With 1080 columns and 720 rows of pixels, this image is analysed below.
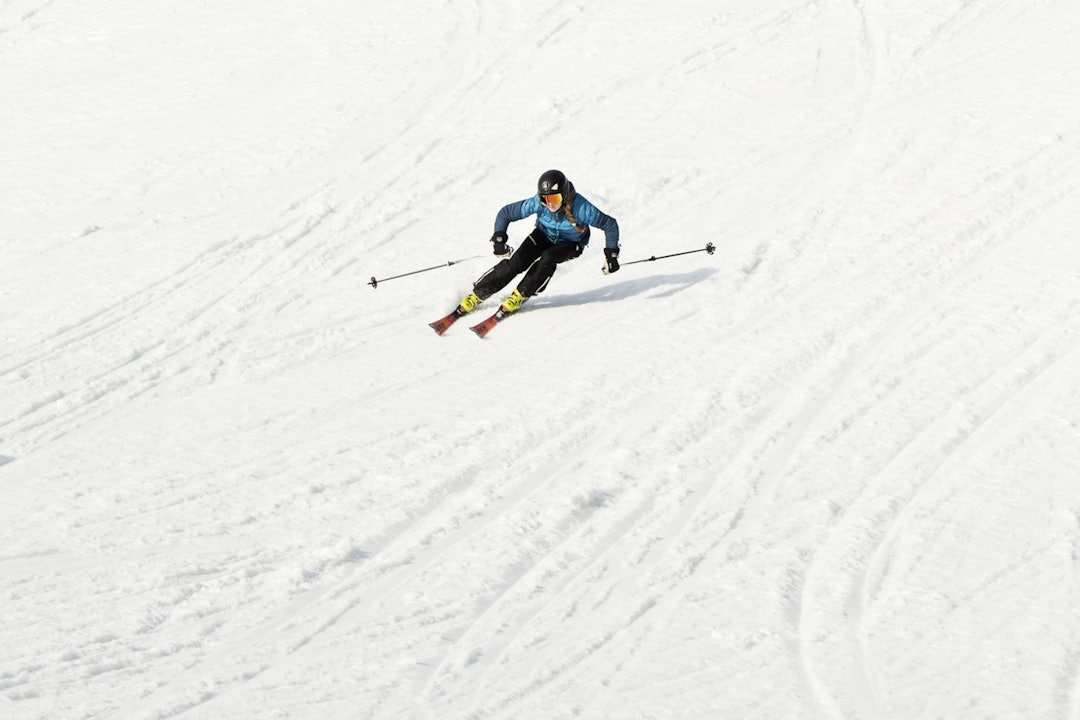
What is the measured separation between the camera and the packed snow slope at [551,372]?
6.68m

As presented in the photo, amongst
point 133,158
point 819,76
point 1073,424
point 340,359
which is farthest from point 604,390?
point 133,158

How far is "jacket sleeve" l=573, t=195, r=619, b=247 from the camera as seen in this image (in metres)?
10.7

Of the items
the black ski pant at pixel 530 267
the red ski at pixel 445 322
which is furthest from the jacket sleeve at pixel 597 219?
the red ski at pixel 445 322

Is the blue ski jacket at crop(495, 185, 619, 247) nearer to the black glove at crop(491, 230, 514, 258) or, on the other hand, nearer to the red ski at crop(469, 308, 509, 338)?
the black glove at crop(491, 230, 514, 258)

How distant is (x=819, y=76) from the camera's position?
581 inches

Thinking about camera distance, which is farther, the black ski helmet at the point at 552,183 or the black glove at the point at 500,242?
the black glove at the point at 500,242

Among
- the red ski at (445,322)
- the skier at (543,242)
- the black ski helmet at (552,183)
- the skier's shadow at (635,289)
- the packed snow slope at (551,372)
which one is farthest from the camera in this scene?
the skier's shadow at (635,289)

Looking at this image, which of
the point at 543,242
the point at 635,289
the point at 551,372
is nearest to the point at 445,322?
the point at 543,242

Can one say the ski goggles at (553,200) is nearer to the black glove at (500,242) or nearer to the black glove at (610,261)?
the black glove at (500,242)

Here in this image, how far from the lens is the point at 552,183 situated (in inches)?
409

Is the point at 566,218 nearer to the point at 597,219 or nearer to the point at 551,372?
the point at 597,219

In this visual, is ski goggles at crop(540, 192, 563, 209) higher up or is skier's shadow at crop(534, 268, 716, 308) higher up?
ski goggles at crop(540, 192, 563, 209)

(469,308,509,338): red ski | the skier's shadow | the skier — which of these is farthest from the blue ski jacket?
(469,308,509,338): red ski

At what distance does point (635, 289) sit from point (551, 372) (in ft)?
6.10
